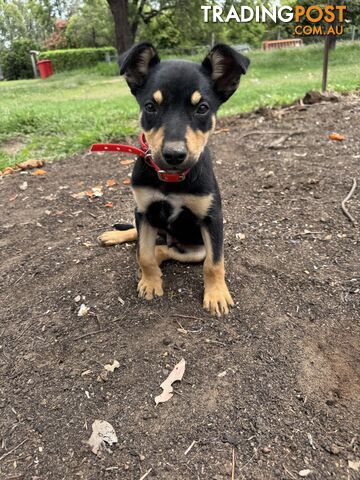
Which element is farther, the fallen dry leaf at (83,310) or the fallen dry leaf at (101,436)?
the fallen dry leaf at (83,310)

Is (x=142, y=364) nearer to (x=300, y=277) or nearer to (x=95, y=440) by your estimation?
(x=95, y=440)

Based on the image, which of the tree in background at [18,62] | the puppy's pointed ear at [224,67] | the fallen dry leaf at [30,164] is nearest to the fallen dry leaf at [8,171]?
the fallen dry leaf at [30,164]

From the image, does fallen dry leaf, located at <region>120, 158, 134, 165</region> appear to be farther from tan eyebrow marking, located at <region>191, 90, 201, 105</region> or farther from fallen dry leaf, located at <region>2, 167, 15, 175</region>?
tan eyebrow marking, located at <region>191, 90, 201, 105</region>

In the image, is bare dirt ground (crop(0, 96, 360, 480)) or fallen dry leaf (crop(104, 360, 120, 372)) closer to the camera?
bare dirt ground (crop(0, 96, 360, 480))

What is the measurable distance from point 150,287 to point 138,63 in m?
1.50

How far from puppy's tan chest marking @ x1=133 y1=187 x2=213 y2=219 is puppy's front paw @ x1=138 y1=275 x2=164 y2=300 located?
1.79ft

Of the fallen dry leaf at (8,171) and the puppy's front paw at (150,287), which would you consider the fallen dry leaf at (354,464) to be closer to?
the puppy's front paw at (150,287)

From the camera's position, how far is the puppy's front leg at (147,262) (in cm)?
305

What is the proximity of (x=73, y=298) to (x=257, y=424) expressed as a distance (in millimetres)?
1569

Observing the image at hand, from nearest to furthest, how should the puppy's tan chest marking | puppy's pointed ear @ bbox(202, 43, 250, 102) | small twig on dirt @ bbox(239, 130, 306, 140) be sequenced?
puppy's pointed ear @ bbox(202, 43, 250, 102), the puppy's tan chest marking, small twig on dirt @ bbox(239, 130, 306, 140)

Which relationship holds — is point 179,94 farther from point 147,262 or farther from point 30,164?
point 30,164

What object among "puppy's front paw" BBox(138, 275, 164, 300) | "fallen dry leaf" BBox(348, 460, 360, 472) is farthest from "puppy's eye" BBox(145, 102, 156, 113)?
"fallen dry leaf" BBox(348, 460, 360, 472)

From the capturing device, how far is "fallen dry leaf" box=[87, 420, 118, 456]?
6.99 feet

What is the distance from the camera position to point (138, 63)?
2.78 metres
